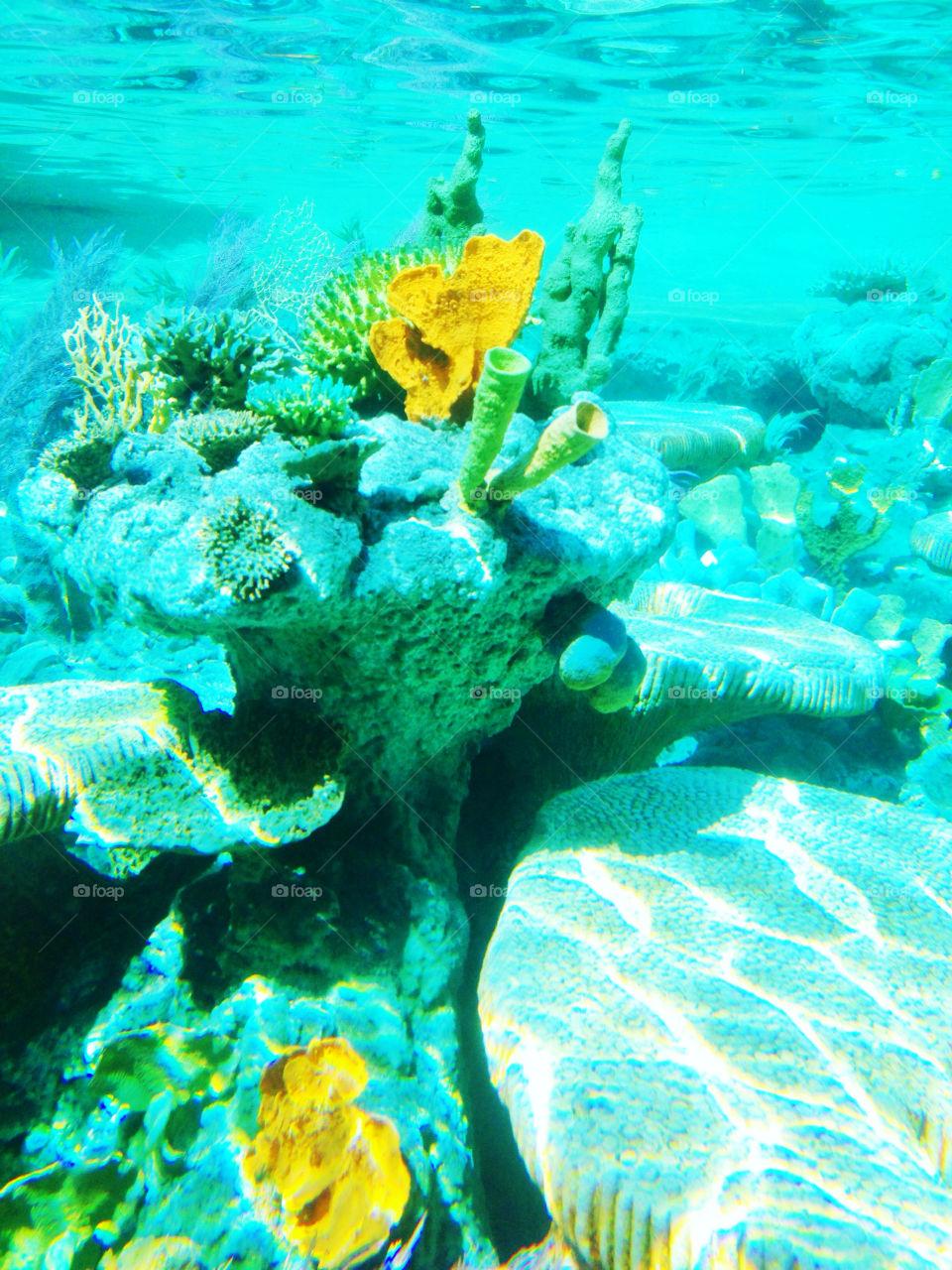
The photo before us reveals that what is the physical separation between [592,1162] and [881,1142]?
2.25ft

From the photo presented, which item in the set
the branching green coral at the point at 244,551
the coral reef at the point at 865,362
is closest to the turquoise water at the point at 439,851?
the branching green coral at the point at 244,551

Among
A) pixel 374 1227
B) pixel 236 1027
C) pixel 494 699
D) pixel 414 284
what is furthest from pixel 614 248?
pixel 374 1227

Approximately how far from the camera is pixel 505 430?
171cm

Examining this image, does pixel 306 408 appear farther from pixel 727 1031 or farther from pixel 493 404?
pixel 727 1031

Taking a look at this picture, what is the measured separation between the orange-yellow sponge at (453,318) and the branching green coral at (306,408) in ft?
1.04

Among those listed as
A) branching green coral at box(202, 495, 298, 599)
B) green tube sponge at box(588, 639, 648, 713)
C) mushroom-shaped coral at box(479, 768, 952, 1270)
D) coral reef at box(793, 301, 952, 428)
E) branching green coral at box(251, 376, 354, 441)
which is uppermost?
branching green coral at box(251, 376, 354, 441)

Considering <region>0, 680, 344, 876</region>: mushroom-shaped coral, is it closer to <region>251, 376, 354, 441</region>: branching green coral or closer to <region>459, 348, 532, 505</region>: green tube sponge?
<region>251, 376, 354, 441</region>: branching green coral

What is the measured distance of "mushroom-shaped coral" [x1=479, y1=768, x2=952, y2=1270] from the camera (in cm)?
146

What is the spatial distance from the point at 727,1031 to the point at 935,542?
4.96 meters

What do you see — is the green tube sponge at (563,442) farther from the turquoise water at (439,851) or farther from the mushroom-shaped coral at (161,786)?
the mushroom-shaped coral at (161,786)

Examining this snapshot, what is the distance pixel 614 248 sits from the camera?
288cm

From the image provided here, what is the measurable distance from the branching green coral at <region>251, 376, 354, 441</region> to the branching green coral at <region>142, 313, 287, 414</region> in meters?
0.17

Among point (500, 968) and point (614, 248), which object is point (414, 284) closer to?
point (614, 248)

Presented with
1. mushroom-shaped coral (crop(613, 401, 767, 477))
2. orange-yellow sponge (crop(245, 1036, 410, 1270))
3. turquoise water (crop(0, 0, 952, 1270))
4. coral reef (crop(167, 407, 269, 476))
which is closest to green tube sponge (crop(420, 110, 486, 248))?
turquoise water (crop(0, 0, 952, 1270))
